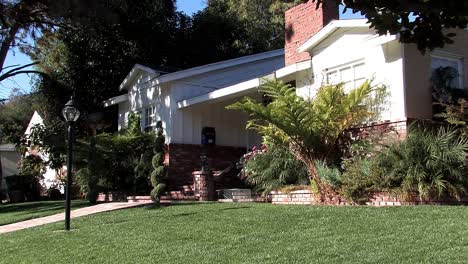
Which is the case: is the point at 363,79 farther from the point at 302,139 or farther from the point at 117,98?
the point at 117,98

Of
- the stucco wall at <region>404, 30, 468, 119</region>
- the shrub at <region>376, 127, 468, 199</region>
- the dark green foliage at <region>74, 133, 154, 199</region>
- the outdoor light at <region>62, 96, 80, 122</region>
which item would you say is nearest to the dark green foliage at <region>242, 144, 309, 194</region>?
the shrub at <region>376, 127, 468, 199</region>

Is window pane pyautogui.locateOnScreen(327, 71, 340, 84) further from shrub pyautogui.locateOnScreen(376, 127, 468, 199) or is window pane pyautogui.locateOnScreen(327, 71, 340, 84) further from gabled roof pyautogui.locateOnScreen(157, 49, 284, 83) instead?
gabled roof pyautogui.locateOnScreen(157, 49, 284, 83)

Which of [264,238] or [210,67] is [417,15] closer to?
[264,238]

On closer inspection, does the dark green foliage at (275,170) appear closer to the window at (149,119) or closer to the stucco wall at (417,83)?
the stucco wall at (417,83)

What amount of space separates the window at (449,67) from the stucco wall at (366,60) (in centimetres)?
112

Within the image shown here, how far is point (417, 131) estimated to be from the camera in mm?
11375

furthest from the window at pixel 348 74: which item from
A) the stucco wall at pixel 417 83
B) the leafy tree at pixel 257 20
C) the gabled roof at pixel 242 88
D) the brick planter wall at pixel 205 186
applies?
the leafy tree at pixel 257 20

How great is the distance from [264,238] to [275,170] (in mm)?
5994

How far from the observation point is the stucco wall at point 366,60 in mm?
12539

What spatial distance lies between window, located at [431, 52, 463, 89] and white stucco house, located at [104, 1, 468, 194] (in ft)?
0.08

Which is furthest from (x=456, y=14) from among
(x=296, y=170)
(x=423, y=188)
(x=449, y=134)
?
(x=296, y=170)

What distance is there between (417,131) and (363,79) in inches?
104

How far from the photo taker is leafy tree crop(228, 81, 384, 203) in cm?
1217

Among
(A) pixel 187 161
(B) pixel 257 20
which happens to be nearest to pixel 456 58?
(A) pixel 187 161
